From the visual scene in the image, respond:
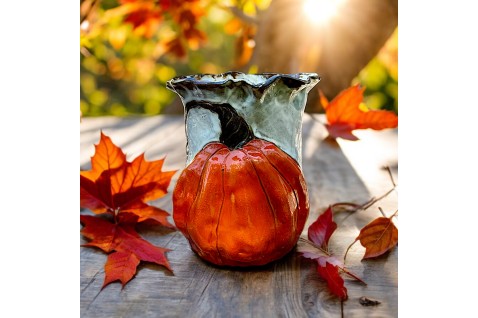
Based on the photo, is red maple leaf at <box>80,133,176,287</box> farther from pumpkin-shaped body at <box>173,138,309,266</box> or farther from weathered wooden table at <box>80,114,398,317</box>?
pumpkin-shaped body at <box>173,138,309,266</box>

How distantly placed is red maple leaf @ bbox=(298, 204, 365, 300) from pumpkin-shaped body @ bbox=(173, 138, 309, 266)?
0.06 m

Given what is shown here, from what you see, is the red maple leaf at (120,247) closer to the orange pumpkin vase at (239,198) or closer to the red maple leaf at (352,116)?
the orange pumpkin vase at (239,198)

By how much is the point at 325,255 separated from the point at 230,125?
24 centimetres

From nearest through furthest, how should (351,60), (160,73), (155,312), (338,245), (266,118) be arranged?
(155,312) < (266,118) < (338,245) < (351,60) < (160,73)

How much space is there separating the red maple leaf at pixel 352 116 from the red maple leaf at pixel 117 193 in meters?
0.38

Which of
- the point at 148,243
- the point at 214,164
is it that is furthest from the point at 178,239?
the point at 214,164

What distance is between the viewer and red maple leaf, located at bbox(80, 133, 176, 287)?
33.7 inches

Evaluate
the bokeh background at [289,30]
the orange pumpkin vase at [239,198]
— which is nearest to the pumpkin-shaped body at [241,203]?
A: the orange pumpkin vase at [239,198]

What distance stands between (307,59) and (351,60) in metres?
0.15

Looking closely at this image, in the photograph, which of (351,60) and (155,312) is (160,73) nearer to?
(351,60)

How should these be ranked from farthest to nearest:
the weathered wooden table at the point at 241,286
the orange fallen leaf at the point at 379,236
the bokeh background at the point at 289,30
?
the bokeh background at the point at 289,30 → the orange fallen leaf at the point at 379,236 → the weathered wooden table at the point at 241,286

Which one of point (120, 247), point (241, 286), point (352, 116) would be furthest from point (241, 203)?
point (352, 116)

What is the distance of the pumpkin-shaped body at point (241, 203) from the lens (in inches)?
27.0

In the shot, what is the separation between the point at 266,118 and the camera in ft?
2.36
